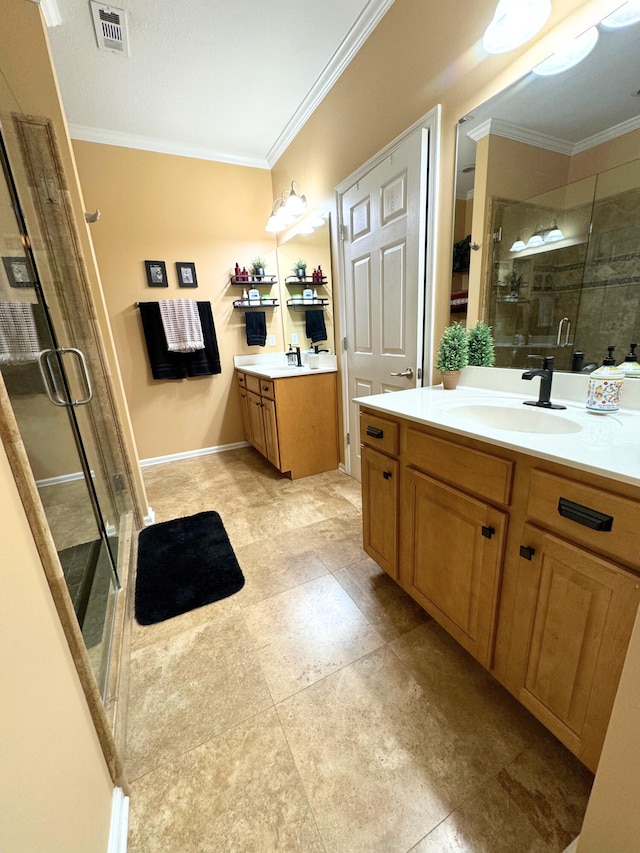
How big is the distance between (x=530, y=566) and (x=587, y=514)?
236mm

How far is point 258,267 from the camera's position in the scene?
10.8 feet

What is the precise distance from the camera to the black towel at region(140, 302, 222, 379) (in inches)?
118

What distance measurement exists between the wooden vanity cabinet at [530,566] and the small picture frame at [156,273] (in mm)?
2758

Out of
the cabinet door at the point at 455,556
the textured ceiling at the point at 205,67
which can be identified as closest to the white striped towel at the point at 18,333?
the textured ceiling at the point at 205,67

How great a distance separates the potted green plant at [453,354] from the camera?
1548 mm

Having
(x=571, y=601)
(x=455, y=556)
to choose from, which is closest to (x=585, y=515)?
(x=571, y=601)

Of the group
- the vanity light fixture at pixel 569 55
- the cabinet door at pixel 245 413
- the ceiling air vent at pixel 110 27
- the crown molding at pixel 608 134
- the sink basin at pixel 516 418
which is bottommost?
the cabinet door at pixel 245 413

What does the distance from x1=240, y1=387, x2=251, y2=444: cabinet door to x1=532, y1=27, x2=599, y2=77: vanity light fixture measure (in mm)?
2769

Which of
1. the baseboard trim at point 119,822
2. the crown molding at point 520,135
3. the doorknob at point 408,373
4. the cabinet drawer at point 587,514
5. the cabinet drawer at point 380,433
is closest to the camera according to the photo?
the cabinet drawer at point 587,514

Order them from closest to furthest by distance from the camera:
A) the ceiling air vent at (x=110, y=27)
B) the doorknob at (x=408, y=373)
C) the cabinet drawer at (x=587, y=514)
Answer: the cabinet drawer at (x=587, y=514)
the ceiling air vent at (x=110, y=27)
the doorknob at (x=408, y=373)

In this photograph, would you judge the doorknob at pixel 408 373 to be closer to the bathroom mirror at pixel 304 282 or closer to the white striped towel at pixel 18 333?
the bathroom mirror at pixel 304 282

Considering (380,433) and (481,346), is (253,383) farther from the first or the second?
(481,346)

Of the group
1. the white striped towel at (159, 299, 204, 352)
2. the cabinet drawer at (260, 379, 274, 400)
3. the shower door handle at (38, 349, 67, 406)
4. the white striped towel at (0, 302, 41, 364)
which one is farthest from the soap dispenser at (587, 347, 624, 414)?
the white striped towel at (159, 299, 204, 352)

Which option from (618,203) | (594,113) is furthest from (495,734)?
(594,113)
